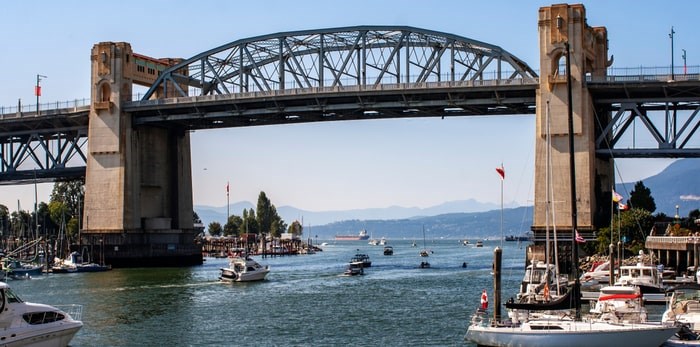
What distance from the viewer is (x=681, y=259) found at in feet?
254

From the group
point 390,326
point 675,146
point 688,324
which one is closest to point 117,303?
point 390,326

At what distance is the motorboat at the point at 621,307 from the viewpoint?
4309cm

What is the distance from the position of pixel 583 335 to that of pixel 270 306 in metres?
30.8

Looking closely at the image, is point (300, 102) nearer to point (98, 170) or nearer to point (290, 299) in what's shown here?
point (98, 170)

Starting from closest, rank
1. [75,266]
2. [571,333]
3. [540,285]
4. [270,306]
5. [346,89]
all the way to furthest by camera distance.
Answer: [571,333] < [540,285] < [270,306] < [346,89] < [75,266]

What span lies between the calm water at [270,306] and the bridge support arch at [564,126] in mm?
7587

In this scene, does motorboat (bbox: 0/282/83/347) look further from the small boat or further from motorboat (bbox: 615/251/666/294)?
the small boat

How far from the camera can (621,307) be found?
43844 millimetres

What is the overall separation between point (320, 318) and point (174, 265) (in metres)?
55.9

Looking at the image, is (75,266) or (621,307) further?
(75,266)

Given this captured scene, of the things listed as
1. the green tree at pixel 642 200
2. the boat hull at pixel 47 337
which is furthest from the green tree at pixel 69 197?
the boat hull at pixel 47 337

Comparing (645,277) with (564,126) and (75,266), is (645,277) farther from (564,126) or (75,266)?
(75,266)

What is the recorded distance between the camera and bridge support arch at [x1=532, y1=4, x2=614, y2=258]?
3403 inches

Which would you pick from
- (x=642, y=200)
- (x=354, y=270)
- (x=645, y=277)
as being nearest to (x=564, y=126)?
(x=642, y=200)
